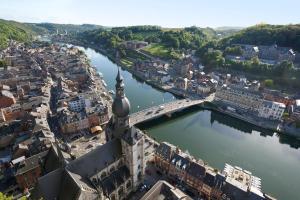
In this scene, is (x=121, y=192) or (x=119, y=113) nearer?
(x=119, y=113)

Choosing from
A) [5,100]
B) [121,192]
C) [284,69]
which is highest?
[284,69]

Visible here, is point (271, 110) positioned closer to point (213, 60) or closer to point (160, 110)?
point (160, 110)

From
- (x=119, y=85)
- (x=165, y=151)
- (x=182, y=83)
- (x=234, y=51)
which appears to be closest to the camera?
(x=119, y=85)

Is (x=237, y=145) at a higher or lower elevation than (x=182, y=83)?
lower

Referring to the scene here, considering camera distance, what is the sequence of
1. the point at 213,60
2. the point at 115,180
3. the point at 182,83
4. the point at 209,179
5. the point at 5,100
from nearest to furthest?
the point at 115,180, the point at 209,179, the point at 5,100, the point at 182,83, the point at 213,60

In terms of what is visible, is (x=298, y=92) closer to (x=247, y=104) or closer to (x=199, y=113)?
(x=247, y=104)

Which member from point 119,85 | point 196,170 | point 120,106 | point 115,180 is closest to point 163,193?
point 115,180
